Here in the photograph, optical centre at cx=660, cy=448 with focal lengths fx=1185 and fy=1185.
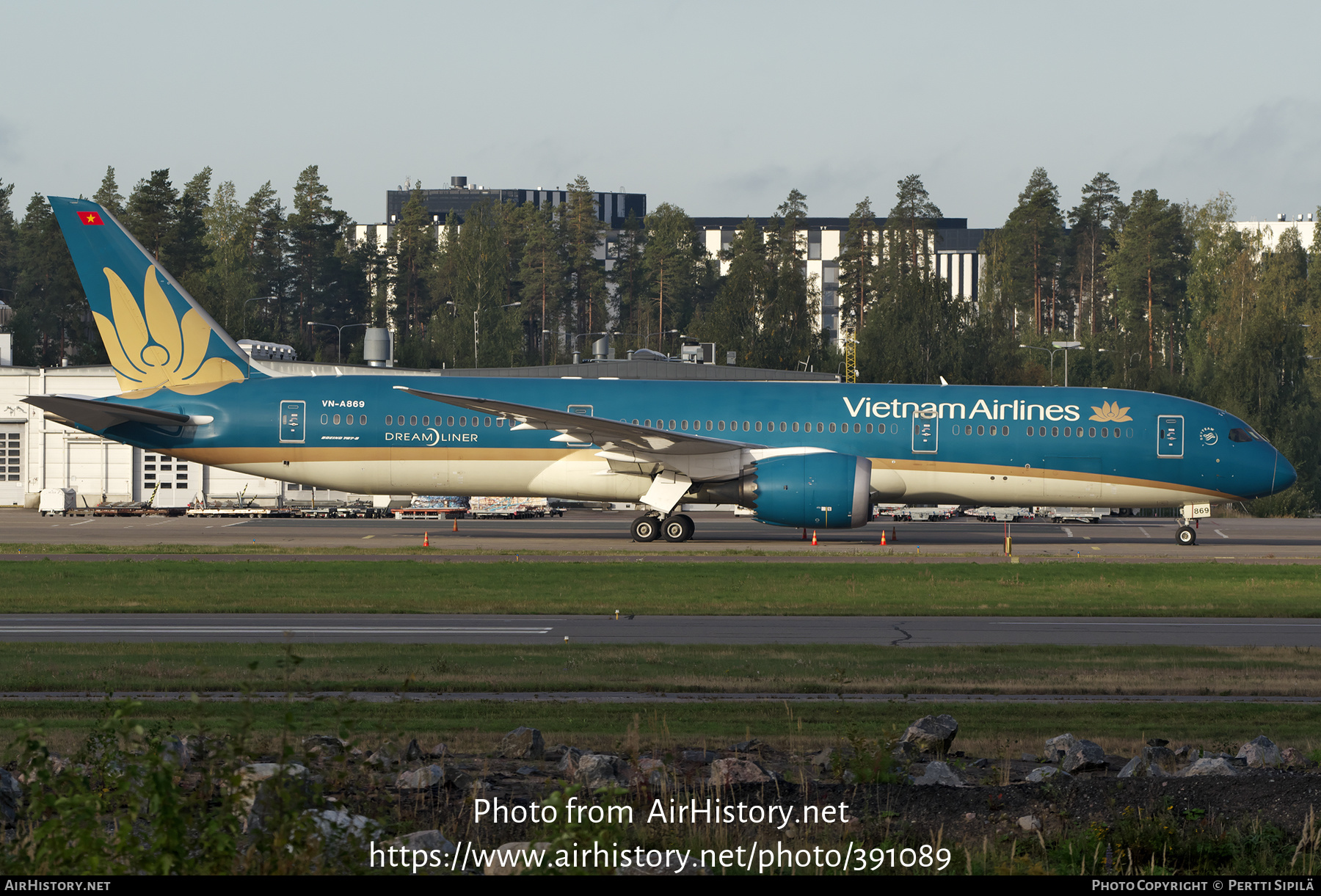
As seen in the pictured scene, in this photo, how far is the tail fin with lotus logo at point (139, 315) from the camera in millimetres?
34750

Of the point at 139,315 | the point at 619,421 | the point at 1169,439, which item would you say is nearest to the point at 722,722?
the point at 619,421

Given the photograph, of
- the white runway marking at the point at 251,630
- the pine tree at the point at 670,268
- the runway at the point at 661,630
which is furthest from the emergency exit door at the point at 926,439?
the pine tree at the point at 670,268

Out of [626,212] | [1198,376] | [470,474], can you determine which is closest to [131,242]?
[470,474]

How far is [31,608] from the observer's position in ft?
66.1

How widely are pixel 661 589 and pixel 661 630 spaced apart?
463 centimetres

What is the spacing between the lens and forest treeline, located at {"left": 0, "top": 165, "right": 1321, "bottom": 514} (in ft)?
286

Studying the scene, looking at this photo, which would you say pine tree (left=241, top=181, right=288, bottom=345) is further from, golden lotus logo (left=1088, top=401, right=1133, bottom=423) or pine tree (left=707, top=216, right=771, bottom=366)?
golden lotus logo (left=1088, top=401, right=1133, bottom=423)

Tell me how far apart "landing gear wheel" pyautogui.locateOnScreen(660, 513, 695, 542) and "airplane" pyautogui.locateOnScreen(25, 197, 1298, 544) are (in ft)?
0.15

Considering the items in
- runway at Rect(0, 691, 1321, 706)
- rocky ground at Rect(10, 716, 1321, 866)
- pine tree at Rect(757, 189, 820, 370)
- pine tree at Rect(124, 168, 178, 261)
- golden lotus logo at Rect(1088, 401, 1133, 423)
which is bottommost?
runway at Rect(0, 691, 1321, 706)

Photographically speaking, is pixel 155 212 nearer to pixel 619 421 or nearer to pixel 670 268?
pixel 670 268

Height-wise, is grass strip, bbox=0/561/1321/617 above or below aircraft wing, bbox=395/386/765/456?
below

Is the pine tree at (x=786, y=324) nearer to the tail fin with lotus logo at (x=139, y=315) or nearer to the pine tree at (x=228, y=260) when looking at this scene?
the pine tree at (x=228, y=260)

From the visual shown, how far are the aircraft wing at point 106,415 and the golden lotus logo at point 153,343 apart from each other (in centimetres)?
106

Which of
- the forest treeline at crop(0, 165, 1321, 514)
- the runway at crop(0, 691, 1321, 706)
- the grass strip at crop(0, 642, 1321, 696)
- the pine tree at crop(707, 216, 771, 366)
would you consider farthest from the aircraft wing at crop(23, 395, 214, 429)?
the pine tree at crop(707, 216, 771, 366)
